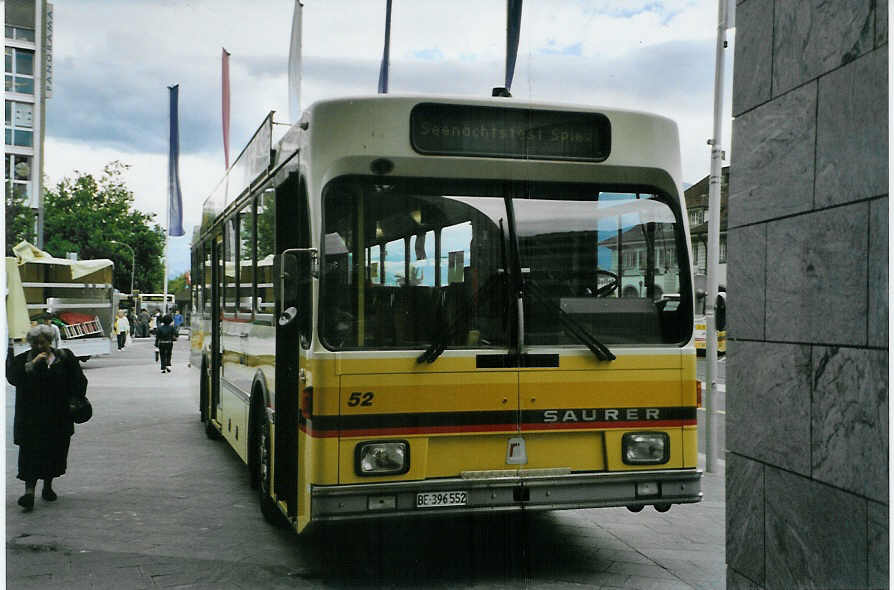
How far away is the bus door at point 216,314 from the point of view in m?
9.57

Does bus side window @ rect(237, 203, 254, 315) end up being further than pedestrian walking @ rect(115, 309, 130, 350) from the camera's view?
No

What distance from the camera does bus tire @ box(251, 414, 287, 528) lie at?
692 centimetres

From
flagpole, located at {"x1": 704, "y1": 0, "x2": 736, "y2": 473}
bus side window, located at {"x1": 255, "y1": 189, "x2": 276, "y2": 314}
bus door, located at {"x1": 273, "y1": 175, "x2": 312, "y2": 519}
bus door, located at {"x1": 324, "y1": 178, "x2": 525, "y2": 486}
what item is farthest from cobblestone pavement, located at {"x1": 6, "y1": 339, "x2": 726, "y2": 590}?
bus side window, located at {"x1": 255, "y1": 189, "x2": 276, "y2": 314}

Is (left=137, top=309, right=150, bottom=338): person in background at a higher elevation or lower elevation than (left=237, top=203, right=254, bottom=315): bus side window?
lower

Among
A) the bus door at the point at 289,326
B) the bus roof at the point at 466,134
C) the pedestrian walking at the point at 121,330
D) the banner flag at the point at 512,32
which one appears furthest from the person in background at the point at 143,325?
the bus roof at the point at 466,134

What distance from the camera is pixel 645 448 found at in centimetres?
568

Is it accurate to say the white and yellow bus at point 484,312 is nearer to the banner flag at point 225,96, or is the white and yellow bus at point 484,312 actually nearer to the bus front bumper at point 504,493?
the bus front bumper at point 504,493

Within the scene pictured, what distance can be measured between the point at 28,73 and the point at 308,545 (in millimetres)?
3965

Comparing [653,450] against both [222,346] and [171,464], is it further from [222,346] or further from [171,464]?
[171,464]

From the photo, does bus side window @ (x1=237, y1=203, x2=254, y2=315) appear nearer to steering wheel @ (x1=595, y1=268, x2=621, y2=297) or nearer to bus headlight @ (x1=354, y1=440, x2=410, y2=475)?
bus headlight @ (x1=354, y1=440, x2=410, y2=475)

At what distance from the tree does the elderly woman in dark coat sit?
1.50m

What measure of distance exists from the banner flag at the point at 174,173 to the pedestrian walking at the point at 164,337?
1136cm

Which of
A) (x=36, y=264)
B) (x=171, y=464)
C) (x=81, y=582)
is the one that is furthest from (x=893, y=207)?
(x=36, y=264)

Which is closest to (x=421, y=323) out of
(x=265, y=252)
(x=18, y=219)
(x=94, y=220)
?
(x=265, y=252)
